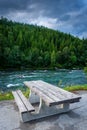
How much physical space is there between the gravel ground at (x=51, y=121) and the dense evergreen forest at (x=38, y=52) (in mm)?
54591

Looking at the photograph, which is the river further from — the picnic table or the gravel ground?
the picnic table

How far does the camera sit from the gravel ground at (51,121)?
469 centimetres

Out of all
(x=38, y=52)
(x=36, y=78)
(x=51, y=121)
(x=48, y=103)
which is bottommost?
(x=36, y=78)

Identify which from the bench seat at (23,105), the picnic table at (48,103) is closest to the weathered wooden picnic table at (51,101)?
the picnic table at (48,103)

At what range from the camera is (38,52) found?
88125 millimetres

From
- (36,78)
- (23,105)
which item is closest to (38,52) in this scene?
(36,78)

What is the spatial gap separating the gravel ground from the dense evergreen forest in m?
54.6

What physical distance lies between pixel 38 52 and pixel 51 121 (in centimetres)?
8337

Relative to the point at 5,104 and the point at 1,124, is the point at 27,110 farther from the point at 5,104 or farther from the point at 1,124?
the point at 5,104

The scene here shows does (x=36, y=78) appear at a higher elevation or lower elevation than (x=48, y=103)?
lower

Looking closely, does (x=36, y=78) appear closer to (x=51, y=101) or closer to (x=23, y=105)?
(x=23, y=105)

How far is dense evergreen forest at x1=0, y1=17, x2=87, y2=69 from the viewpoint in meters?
68.8

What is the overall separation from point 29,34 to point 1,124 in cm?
11338

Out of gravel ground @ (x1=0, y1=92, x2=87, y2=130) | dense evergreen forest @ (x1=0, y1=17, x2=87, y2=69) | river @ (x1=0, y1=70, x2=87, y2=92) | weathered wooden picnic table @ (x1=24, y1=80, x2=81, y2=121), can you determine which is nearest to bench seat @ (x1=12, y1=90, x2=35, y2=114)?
weathered wooden picnic table @ (x1=24, y1=80, x2=81, y2=121)
